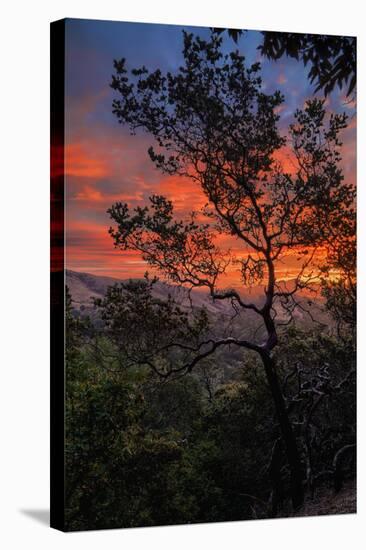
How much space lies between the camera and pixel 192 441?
10531 mm

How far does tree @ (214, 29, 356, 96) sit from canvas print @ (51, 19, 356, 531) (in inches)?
0.6

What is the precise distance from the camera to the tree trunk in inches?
430

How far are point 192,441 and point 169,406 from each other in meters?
0.36

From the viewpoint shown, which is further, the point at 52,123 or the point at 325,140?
the point at 325,140

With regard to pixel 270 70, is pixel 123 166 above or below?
below

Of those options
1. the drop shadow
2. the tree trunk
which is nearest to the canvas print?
the tree trunk

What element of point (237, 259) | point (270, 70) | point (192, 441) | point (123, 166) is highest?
point (270, 70)

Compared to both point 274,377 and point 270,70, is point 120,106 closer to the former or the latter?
point 270,70

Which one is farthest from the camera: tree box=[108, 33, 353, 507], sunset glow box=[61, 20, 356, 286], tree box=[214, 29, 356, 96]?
tree box=[214, 29, 356, 96]

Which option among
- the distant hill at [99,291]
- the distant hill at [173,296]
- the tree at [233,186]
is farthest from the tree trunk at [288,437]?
the distant hill at [99,291]

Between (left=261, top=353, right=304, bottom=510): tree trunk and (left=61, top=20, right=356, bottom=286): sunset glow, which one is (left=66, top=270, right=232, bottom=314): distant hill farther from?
(left=261, top=353, right=304, bottom=510): tree trunk

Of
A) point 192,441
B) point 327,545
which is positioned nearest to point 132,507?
point 192,441

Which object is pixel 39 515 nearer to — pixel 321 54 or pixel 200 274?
pixel 200 274

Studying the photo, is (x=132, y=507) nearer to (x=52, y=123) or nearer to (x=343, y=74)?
(x=52, y=123)
